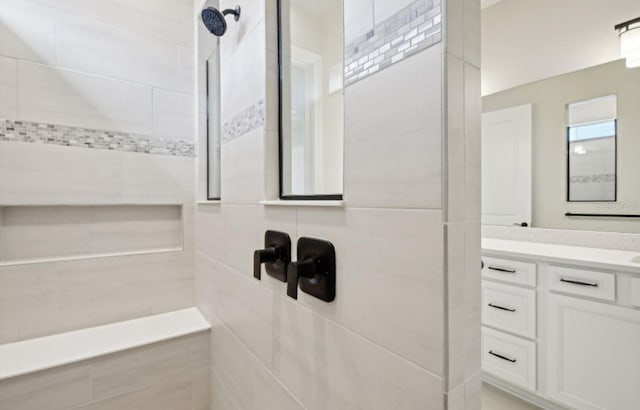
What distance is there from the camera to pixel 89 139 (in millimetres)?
1542

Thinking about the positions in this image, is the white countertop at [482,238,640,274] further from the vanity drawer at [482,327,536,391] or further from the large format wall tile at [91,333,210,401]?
the large format wall tile at [91,333,210,401]

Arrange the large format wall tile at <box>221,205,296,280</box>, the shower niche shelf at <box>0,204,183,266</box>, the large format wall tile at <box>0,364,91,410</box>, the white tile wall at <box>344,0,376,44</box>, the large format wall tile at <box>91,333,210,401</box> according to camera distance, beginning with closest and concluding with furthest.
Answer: the white tile wall at <box>344,0,376,44</box>, the large format wall tile at <box>221,205,296,280</box>, the large format wall tile at <box>0,364,91,410</box>, the large format wall tile at <box>91,333,210,401</box>, the shower niche shelf at <box>0,204,183,266</box>

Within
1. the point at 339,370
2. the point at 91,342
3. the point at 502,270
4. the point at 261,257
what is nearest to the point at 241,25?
the point at 261,257

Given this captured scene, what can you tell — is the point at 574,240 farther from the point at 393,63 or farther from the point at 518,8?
the point at 393,63

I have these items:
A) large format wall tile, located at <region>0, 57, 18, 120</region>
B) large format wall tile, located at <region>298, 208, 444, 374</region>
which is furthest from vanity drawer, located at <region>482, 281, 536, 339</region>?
large format wall tile, located at <region>0, 57, 18, 120</region>

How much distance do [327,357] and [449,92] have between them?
0.65m

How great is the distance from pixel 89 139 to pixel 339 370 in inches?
65.3

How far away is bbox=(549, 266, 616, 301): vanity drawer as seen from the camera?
1.39 metres

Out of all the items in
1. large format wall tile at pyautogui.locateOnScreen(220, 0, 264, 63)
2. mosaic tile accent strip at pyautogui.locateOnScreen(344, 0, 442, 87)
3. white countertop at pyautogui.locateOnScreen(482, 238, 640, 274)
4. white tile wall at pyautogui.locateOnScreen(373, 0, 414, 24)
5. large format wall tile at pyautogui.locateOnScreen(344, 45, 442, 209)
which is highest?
large format wall tile at pyautogui.locateOnScreen(220, 0, 264, 63)

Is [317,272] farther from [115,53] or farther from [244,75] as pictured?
[115,53]

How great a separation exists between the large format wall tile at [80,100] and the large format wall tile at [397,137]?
1.49 meters

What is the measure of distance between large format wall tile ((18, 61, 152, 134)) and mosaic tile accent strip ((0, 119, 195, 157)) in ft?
0.10

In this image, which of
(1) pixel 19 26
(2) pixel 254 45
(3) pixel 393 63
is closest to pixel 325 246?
(3) pixel 393 63

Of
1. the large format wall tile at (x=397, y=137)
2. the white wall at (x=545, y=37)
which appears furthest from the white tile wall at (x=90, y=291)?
the white wall at (x=545, y=37)
